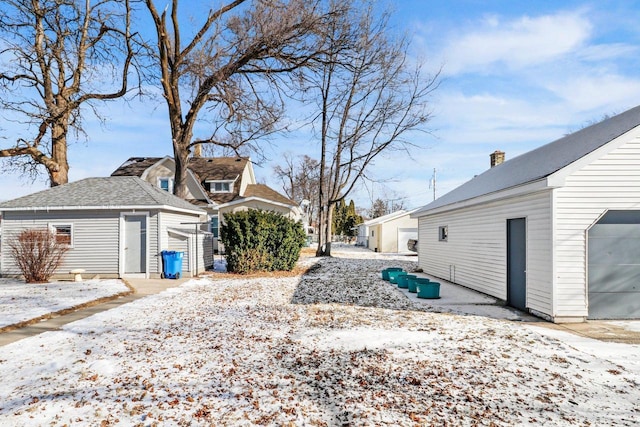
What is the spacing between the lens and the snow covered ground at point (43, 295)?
746 cm

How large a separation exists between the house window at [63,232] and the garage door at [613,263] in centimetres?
1507

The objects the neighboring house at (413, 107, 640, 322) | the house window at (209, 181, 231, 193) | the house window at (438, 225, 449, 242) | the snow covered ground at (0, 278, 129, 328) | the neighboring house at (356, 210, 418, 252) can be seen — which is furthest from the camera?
the neighboring house at (356, 210, 418, 252)

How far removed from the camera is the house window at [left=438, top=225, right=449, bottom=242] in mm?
13297

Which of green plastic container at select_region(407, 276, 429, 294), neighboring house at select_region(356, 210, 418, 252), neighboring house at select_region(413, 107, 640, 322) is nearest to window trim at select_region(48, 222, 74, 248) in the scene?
green plastic container at select_region(407, 276, 429, 294)

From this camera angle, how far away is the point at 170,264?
12.9 metres

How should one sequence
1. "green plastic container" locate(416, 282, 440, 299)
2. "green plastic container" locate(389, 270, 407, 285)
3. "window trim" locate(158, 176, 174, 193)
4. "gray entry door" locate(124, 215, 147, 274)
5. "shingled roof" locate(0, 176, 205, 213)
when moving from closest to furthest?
"green plastic container" locate(416, 282, 440, 299) < "green plastic container" locate(389, 270, 407, 285) < "shingled roof" locate(0, 176, 205, 213) < "gray entry door" locate(124, 215, 147, 274) < "window trim" locate(158, 176, 174, 193)

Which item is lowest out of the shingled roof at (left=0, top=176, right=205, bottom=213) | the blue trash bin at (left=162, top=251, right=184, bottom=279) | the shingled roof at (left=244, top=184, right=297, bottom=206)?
the blue trash bin at (left=162, top=251, right=184, bottom=279)

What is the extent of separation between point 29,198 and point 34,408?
41.2 feet

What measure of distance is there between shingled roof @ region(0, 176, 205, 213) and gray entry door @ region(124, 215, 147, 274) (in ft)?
2.27

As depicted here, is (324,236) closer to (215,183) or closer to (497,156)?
(215,183)

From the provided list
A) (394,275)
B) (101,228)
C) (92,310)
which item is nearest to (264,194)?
(101,228)

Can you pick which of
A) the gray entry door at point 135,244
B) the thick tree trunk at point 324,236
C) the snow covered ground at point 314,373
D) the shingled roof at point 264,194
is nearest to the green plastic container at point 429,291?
the snow covered ground at point 314,373

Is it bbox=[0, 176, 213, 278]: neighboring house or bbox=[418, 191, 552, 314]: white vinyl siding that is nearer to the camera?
bbox=[418, 191, 552, 314]: white vinyl siding

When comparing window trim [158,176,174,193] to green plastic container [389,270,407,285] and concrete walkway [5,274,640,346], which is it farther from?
green plastic container [389,270,407,285]
